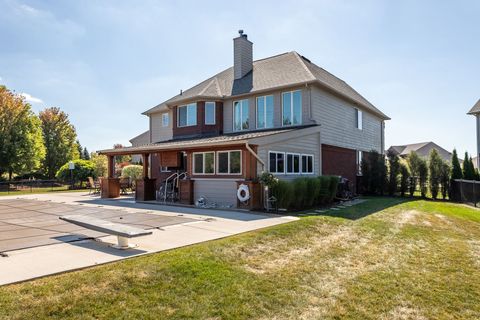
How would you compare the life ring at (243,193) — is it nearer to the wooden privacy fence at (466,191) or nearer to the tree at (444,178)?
the wooden privacy fence at (466,191)

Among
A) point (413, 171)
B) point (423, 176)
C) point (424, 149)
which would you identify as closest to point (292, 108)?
point (413, 171)

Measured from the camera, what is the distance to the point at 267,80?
17.4 m

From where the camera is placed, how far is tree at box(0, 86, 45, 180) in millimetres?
31484

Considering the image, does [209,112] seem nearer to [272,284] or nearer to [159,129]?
[159,129]

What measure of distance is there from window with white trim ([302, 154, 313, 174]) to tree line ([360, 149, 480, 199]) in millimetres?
6744

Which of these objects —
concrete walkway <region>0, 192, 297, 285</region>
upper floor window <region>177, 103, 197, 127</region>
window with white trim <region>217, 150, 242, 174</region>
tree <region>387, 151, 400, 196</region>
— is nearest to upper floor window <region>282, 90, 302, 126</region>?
window with white trim <region>217, 150, 242, 174</region>

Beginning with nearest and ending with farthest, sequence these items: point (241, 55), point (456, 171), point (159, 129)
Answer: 1. point (456, 171)
2. point (241, 55)
3. point (159, 129)

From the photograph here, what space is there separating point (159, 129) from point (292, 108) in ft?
34.4

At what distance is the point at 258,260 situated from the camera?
19.7 feet

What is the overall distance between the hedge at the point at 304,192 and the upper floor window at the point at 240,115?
5.62m

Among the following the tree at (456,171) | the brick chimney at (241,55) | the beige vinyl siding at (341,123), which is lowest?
the tree at (456,171)

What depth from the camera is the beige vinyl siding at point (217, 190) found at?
1305 cm

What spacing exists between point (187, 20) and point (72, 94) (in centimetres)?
1024

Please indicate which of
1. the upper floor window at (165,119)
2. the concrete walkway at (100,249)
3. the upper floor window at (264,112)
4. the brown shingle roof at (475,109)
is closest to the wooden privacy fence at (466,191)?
the brown shingle roof at (475,109)
